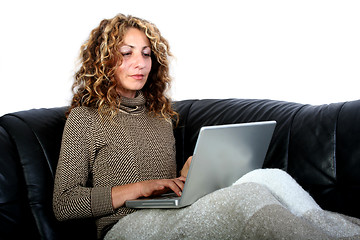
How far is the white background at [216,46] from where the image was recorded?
236cm

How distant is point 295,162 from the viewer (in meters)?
1.97

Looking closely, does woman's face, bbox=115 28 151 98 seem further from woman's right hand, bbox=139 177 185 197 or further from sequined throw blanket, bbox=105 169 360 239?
sequined throw blanket, bbox=105 169 360 239

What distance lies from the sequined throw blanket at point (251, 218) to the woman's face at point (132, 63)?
64 cm

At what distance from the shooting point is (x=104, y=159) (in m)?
1.77

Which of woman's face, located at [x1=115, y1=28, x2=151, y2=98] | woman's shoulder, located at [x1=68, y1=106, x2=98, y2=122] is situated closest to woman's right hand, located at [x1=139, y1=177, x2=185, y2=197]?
woman's shoulder, located at [x1=68, y1=106, x2=98, y2=122]

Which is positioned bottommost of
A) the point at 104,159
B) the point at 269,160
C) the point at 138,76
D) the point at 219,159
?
the point at 269,160

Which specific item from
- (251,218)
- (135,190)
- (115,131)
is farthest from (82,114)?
(251,218)

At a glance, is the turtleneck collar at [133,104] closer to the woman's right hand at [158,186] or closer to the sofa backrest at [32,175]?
the sofa backrest at [32,175]

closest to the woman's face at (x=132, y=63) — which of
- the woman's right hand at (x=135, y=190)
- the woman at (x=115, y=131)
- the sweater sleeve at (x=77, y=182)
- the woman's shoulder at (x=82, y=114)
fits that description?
the woman at (x=115, y=131)

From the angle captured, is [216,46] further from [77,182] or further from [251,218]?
[251,218]

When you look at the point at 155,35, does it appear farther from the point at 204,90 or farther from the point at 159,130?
the point at 204,90

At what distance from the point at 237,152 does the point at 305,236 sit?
1.38ft

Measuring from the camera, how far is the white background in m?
2.36

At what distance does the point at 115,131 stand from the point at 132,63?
0.32 metres
